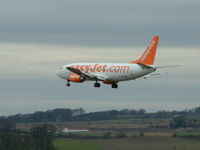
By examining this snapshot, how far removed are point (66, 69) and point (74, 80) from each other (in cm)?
532

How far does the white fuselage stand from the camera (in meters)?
182

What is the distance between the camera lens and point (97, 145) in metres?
194

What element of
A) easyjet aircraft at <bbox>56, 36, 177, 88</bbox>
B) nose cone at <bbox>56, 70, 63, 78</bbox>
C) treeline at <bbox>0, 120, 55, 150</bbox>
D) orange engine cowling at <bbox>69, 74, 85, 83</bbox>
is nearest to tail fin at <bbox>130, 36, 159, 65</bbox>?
easyjet aircraft at <bbox>56, 36, 177, 88</bbox>

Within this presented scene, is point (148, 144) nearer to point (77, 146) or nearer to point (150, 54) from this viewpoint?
point (77, 146)

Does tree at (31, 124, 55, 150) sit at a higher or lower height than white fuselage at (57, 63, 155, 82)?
lower

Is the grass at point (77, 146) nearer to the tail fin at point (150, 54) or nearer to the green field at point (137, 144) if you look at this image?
the green field at point (137, 144)

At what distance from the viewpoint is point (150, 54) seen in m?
183

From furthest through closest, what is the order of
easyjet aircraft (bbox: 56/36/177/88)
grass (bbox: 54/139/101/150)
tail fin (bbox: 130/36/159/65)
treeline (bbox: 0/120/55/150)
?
1. grass (bbox: 54/139/101/150)
2. treeline (bbox: 0/120/55/150)
3. tail fin (bbox: 130/36/159/65)
4. easyjet aircraft (bbox: 56/36/177/88)

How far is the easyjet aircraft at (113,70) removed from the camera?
7151 inches

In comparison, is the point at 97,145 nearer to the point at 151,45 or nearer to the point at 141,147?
the point at 141,147

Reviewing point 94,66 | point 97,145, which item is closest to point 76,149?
point 97,145

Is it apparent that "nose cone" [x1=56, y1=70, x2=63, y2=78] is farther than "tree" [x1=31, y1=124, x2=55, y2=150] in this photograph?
Yes

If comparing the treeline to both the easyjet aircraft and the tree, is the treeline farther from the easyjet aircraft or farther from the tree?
the easyjet aircraft

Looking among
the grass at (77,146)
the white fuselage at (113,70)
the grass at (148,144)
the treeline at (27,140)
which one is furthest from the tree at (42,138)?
the white fuselage at (113,70)
